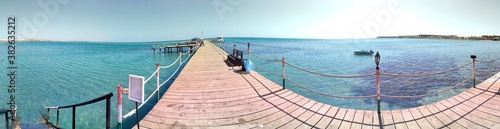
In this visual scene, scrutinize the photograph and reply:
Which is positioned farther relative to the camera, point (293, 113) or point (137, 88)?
point (293, 113)

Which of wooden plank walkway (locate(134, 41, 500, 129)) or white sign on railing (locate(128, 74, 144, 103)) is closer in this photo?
white sign on railing (locate(128, 74, 144, 103))

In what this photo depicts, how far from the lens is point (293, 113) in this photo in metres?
5.04

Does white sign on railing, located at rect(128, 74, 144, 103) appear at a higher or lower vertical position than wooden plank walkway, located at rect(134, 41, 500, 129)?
higher

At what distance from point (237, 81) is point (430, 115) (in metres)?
5.57

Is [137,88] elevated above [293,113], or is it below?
above

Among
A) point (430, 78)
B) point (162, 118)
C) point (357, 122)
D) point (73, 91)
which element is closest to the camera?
point (357, 122)

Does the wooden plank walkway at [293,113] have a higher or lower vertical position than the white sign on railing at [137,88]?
lower

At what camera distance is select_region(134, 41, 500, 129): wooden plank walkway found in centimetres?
437

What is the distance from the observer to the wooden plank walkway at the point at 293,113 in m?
4.37

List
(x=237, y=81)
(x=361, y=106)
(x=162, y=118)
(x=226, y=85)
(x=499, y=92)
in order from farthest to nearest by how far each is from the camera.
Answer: (x=361, y=106)
(x=237, y=81)
(x=226, y=85)
(x=499, y=92)
(x=162, y=118)

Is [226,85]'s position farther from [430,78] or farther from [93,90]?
[430,78]

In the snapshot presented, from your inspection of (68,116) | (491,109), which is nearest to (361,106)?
(491,109)

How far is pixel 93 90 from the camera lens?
45.1 feet

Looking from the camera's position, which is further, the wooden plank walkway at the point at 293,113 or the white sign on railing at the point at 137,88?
the wooden plank walkway at the point at 293,113
